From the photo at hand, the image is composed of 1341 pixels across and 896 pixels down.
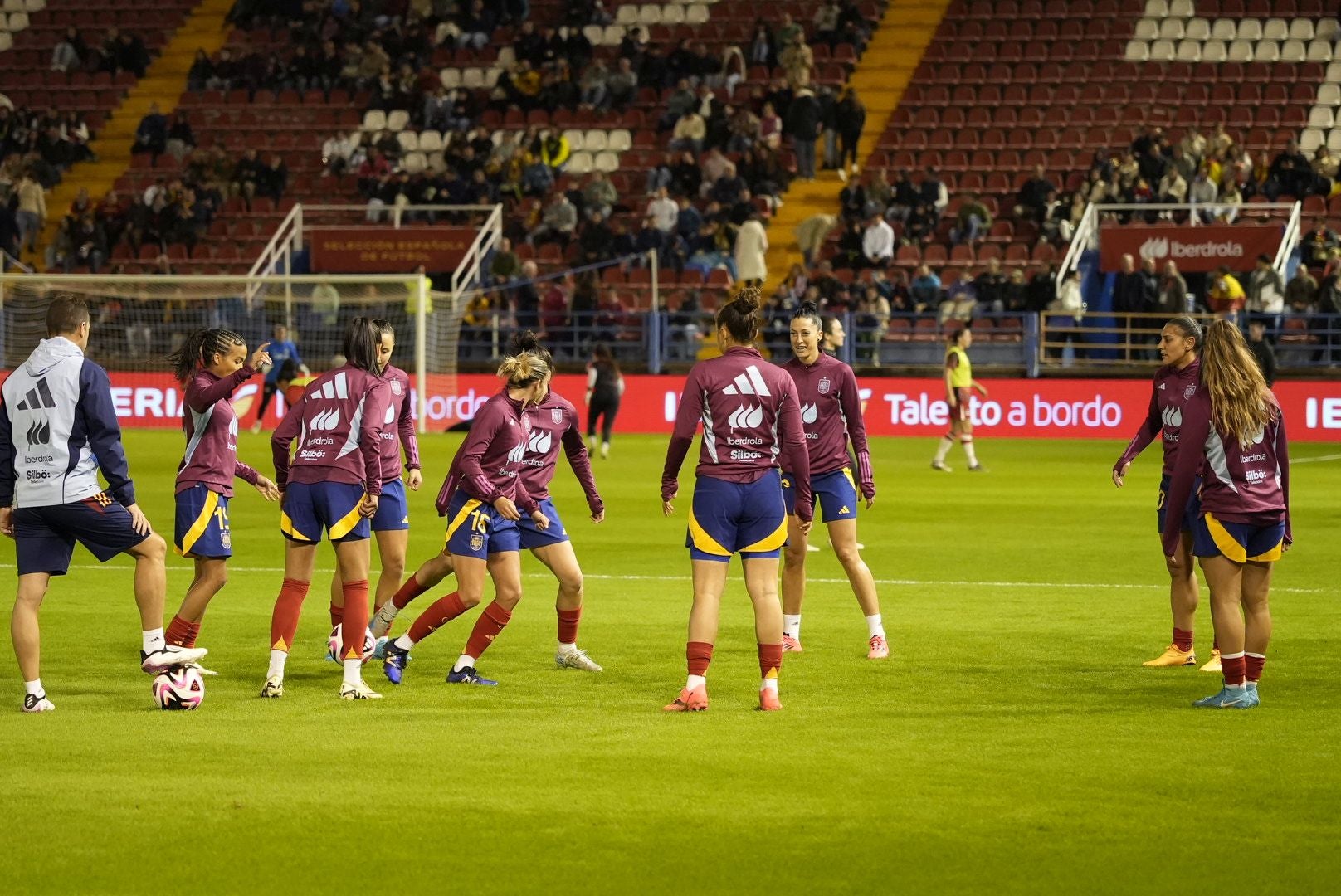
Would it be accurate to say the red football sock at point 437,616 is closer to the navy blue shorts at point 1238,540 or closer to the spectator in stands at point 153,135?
the navy blue shorts at point 1238,540

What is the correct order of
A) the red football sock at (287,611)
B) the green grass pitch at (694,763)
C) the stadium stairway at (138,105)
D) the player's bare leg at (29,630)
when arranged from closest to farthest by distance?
the green grass pitch at (694,763)
the player's bare leg at (29,630)
the red football sock at (287,611)
the stadium stairway at (138,105)

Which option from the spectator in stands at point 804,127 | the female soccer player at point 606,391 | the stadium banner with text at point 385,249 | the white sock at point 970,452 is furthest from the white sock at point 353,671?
the spectator in stands at point 804,127

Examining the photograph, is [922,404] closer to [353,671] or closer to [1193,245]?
[1193,245]

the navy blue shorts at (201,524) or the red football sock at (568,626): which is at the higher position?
the navy blue shorts at (201,524)

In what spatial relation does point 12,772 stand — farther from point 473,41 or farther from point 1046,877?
point 473,41

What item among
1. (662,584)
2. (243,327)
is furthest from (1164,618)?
(243,327)

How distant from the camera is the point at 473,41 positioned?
44.4 metres

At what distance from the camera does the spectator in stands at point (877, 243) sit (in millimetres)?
36438

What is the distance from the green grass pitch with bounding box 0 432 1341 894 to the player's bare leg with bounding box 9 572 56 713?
0.43ft

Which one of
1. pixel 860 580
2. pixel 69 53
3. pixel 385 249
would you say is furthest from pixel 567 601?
pixel 69 53

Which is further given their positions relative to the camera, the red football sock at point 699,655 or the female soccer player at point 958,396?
the female soccer player at point 958,396

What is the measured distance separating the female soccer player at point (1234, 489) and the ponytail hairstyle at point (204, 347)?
15.8 feet

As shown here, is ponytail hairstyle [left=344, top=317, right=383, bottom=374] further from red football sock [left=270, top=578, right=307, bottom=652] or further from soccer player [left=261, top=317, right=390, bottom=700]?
red football sock [left=270, top=578, right=307, bottom=652]

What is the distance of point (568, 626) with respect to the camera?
10.7m
